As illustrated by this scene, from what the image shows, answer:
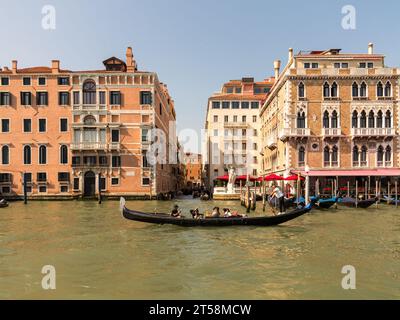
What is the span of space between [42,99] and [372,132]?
27.2 metres

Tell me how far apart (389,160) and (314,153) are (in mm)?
5724

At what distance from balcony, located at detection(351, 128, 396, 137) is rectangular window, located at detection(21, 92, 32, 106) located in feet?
87.7

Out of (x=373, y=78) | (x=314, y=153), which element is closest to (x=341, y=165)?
(x=314, y=153)

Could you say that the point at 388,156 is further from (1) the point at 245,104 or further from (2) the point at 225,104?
(2) the point at 225,104

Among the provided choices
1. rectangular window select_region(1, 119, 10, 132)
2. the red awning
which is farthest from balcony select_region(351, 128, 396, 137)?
rectangular window select_region(1, 119, 10, 132)

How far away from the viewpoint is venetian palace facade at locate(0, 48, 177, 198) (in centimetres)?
3353

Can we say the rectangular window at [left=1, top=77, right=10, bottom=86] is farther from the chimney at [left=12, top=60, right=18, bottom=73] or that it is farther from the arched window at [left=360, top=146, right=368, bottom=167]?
the arched window at [left=360, top=146, right=368, bottom=167]

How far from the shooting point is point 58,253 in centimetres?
1077

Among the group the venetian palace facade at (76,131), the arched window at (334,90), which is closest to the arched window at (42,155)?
the venetian palace facade at (76,131)

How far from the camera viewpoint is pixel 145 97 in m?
34.2

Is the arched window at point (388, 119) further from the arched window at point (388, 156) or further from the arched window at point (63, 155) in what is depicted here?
the arched window at point (63, 155)

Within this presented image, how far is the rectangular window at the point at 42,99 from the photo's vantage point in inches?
1342

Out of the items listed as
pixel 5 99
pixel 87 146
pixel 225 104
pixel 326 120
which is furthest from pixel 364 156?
pixel 5 99
